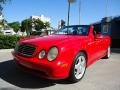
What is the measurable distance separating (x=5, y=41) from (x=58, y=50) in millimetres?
9292

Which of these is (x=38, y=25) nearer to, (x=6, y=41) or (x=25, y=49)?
(x=6, y=41)

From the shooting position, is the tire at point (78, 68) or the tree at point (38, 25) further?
the tree at point (38, 25)

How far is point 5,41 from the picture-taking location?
13.8m

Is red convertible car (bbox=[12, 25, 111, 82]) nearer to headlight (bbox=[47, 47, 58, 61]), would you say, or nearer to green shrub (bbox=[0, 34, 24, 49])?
headlight (bbox=[47, 47, 58, 61])

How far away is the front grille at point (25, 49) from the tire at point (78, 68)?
1002 millimetres

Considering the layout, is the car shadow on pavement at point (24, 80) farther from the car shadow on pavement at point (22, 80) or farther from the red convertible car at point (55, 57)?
the red convertible car at point (55, 57)

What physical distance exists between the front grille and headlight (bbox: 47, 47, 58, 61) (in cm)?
43

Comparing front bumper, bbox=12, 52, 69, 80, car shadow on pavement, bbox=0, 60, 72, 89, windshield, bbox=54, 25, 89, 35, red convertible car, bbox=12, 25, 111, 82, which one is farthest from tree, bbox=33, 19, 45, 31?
front bumper, bbox=12, 52, 69, 80

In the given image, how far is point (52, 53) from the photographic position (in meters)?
5.12

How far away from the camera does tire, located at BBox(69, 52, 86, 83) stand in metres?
5.38

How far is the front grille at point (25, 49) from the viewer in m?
5.38

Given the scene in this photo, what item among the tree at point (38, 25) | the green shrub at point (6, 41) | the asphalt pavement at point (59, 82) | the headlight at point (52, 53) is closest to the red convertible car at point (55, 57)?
the headlight at point (52, 53)

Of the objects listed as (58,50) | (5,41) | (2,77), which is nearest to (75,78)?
(58,50)

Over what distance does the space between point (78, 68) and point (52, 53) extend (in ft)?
3.01
